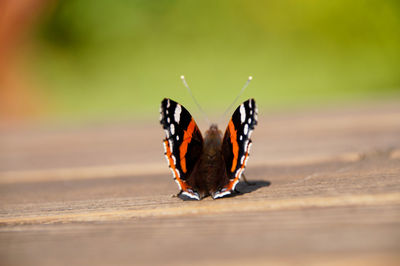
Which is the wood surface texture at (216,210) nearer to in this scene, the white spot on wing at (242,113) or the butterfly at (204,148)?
the butterfly at (204,148)

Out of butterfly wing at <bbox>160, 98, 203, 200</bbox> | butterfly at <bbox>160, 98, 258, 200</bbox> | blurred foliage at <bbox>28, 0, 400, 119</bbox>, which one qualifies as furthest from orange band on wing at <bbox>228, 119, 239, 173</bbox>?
blurred foliage at <bbox>28, 0, 400, 119</bbox>

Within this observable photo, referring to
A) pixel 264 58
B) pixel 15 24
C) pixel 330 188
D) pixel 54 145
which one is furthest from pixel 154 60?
pixel 330 188

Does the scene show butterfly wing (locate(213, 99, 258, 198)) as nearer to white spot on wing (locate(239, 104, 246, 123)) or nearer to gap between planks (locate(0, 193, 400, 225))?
white spot on wing (locate(239, 104, 246, 123))

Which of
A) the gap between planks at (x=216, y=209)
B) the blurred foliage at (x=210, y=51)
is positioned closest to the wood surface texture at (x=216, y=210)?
the gap between planks at (x=216, y=209)

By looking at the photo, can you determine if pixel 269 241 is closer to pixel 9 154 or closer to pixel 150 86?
pixel 9 154

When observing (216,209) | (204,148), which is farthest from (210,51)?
(216,209)

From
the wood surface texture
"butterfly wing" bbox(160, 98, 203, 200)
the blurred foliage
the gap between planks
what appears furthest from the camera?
the blurred foliage
